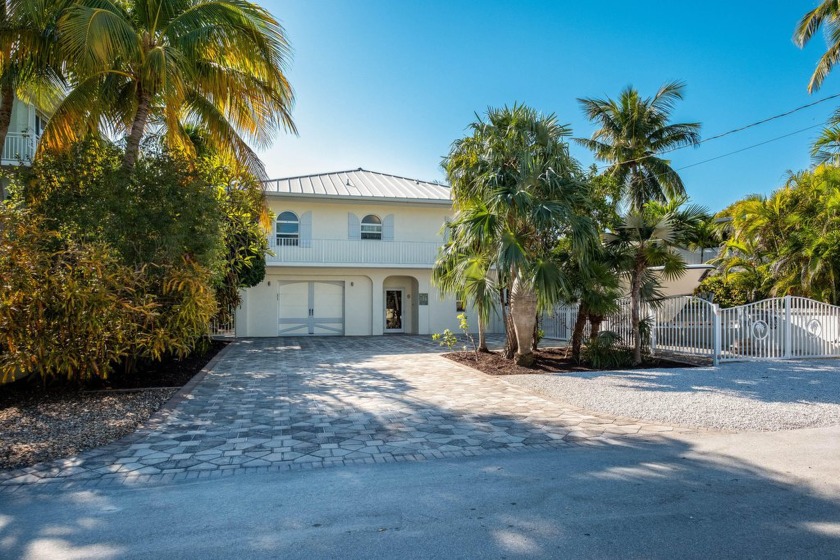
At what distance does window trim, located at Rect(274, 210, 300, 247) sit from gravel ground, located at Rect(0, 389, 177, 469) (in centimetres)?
1155

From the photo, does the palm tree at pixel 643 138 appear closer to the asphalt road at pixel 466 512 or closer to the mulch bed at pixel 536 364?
the mulch bed at pixel 536 364

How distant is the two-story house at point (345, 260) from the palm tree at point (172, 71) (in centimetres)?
773

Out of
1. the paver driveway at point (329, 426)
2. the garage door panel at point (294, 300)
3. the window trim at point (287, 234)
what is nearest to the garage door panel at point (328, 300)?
the garage door panel at point (294, 300)

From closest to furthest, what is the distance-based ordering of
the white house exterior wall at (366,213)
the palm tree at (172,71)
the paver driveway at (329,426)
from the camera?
the paver driveway at (329,426), the palm tree at (172,71), the white house exterior wall at (366,213)

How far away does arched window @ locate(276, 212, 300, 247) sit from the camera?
1988cm

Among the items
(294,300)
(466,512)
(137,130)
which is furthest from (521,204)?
(294,300)

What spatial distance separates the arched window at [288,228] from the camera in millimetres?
19875

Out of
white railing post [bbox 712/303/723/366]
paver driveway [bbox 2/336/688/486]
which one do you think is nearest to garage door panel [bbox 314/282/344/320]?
paver driveway [bbox 2/336/688/486]

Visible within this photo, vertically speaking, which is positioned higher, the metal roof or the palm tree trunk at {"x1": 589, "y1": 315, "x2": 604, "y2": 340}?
the metal roof

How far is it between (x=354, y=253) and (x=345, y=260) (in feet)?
1.43

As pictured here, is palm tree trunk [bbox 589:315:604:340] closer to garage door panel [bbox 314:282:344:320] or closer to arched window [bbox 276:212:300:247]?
garage door panel [bbox 314:282:344:320]

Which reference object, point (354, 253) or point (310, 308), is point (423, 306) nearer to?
point (354, 253)

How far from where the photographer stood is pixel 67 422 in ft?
21.7

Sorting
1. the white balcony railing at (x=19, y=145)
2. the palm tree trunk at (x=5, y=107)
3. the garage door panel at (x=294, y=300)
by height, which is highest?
the white balcony railing at (x=19, y=145)
